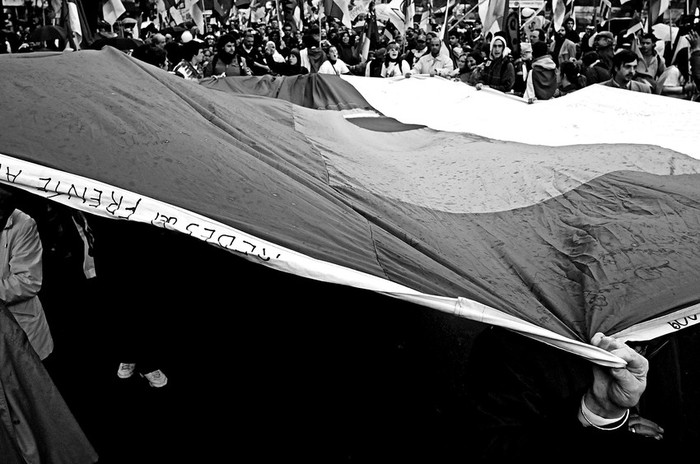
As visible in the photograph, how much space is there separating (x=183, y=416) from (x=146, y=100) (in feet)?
6.10

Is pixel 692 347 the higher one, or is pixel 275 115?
pixel 275 115

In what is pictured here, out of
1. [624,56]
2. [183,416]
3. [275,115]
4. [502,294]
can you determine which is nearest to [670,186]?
[502,294]

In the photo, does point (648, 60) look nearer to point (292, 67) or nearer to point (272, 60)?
point (292, 67)

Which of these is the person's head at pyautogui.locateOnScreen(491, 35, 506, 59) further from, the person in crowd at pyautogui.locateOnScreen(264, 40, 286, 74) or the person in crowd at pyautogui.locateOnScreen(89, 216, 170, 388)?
the person in crowd at pyautogui.locateOnScreen(89, 216, 170, 388)

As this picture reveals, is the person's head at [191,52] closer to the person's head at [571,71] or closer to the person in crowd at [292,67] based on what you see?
the person in crowd at [292,67]

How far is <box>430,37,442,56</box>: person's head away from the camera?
35.5ft

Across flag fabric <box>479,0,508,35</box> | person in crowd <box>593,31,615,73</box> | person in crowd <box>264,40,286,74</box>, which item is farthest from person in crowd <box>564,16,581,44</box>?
person in crowd <box>264,40,286,74</box>

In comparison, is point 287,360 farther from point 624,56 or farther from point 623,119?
point 624,56

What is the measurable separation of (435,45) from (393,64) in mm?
782

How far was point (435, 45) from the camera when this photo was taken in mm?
10836

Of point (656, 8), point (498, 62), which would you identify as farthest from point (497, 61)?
point (656, 8)

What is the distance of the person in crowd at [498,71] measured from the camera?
31.5 feet

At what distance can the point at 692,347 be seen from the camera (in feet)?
16.6

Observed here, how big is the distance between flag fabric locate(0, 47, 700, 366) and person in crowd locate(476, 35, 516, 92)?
218 inches
